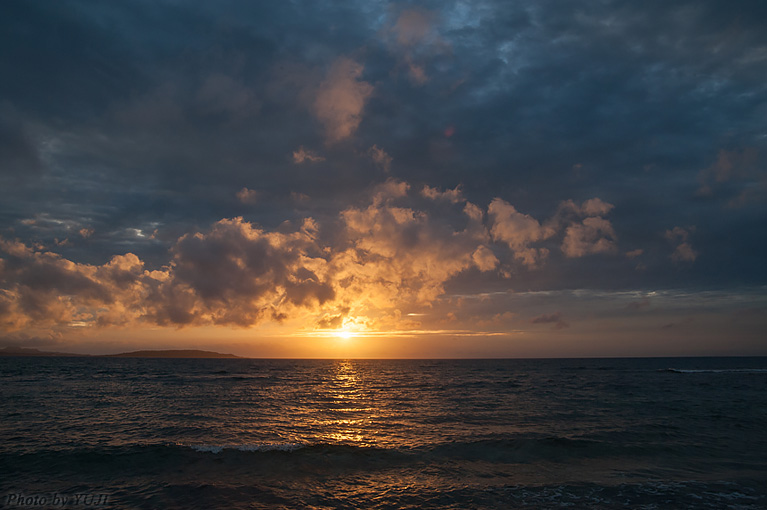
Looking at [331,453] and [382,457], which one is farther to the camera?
[331,453]

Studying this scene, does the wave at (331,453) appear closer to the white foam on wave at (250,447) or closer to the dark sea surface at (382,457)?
the white foam on wave at (250,447)

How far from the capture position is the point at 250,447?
21719mm

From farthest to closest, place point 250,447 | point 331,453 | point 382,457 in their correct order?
point 250,447 → point 331,453 → point 382,457

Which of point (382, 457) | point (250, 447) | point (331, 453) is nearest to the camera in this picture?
point (382, 457)

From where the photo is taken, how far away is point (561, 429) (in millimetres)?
26984

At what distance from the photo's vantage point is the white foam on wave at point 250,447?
2122cm

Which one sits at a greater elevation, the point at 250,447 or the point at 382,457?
the point at 250,447

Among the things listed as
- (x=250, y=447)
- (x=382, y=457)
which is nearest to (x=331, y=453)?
(x=382, y=457)

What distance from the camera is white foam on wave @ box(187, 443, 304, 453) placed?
2122cm

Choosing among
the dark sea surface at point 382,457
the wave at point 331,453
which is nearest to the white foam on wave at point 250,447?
the wave at point 331,453

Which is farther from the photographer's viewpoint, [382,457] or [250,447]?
[250,447]

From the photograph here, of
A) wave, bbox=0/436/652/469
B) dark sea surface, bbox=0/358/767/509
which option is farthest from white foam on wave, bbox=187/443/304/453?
dark sea surface, bbox=0/358/767/509

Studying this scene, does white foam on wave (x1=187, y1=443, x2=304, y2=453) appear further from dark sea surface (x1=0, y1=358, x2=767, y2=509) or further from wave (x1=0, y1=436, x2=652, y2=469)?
dark sea surface (x1=0, y1=358, x2=767, y2=509)

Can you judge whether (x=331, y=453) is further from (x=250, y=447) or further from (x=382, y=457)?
(x=250, y=447)
